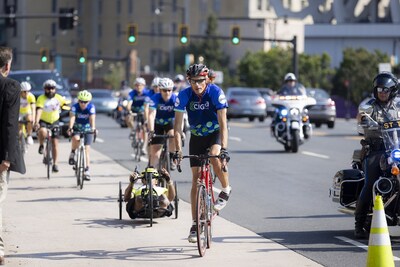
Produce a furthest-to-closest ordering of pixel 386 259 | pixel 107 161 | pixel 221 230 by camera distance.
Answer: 1. pixel 107 161
2. pixel 221 230
3. pixel 386 259

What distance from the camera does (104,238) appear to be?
14.0m

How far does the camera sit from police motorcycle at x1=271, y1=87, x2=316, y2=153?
30.1m

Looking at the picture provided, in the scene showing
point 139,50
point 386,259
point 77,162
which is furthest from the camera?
point 139,50

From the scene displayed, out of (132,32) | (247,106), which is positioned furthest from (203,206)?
(132,32)

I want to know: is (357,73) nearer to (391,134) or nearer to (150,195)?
(150,195)

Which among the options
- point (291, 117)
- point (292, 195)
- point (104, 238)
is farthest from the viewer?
point (291, 117)

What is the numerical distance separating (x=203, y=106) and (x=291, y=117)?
17183mm

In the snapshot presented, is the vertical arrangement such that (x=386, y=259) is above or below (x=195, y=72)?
below

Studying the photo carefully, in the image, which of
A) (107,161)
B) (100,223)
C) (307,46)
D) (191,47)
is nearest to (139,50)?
(191,47)

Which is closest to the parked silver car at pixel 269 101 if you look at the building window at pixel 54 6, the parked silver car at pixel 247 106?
the parked silver car at pixel 247 106

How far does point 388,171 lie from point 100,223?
390 centimetres

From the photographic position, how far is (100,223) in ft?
51.1

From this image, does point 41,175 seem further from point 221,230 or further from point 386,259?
point 386,259

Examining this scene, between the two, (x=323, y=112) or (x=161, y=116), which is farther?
(x=323, y=112)
